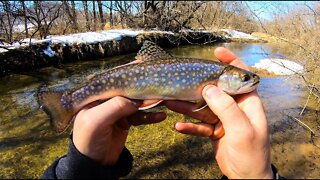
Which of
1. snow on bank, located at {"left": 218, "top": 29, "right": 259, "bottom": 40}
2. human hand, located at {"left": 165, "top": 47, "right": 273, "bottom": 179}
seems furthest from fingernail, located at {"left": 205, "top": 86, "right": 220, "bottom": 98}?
snow on bank, located at {"left": 218, "top": 29, "right": 259, "bottom": 40}

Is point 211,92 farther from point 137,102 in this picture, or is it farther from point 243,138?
point 137,102

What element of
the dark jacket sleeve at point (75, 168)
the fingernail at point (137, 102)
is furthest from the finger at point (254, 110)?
the dark jacket sleeve at point (75, 168)

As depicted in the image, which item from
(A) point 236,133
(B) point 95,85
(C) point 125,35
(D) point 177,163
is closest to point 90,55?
(C) point 125,35

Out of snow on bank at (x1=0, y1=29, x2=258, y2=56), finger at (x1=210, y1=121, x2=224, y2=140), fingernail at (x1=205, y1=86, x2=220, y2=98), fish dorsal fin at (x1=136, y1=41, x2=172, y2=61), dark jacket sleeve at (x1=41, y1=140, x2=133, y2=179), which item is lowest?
snow on bank at (x1=0, y1=29, x2=258, y2=56)

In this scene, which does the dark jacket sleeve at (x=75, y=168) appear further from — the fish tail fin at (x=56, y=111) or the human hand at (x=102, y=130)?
the fish tail fin at (x=56, y=111)

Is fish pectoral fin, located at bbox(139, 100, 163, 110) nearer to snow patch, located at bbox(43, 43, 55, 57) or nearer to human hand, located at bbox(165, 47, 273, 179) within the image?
human hand, located at bbox(165, 47, 273, 179)

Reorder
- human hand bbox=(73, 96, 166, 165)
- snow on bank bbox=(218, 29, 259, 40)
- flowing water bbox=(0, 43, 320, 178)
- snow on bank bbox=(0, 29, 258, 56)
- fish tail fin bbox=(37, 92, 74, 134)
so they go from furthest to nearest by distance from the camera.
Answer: snow on bank bbox=(218, 29, 259, 40) → snow on bank bbox=(0, 29, 258, 56) → flowing water bbox=(0, 43, 320, 178) → fish tail fin bbox=(37, 92, 74, 134) → human hand bbox=(73, 96, 166, 165)
